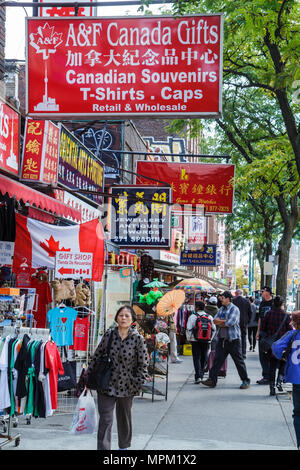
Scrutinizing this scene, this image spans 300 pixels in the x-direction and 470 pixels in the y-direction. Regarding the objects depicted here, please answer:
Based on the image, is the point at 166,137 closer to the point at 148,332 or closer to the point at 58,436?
the point at 148,332

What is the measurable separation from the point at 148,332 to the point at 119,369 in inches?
187

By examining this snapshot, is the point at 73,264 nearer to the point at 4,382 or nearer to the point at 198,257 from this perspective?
the point at 4,382

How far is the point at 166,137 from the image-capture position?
43.4m

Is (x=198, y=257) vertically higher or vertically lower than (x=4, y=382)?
higher

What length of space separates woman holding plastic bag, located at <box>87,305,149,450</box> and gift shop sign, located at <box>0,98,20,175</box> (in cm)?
395

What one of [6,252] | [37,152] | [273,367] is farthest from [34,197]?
[273,367]

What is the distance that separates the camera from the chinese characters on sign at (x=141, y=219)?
15.0 m

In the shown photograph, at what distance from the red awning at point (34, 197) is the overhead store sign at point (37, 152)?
0.64 m

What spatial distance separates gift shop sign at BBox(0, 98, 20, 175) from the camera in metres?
9.24

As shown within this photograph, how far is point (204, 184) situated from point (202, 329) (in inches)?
181

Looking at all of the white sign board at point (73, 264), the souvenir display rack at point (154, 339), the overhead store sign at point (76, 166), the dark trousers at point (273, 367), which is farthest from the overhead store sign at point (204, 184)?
the white sign board at point (73, 264)

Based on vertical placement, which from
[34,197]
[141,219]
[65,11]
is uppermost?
[65,11]

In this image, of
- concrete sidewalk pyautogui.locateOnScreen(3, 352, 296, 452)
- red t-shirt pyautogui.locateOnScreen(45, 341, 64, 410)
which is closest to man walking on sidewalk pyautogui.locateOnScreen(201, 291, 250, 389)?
concrete sidewalk pyautogui.locateOnScreen(3, 352, 296, 452)

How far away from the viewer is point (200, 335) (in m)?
12.9
